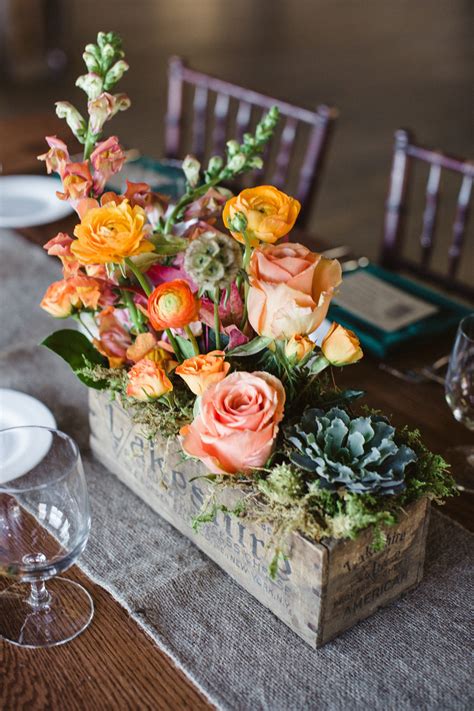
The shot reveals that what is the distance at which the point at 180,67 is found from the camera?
209 cm

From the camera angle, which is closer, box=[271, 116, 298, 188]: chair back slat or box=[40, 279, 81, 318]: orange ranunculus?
box=[40, 279, 81, 318]: orange ranunculus

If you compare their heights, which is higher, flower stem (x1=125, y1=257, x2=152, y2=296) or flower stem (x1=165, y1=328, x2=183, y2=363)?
flower stem (x1=125, y1=257, x2=152, y2=296)

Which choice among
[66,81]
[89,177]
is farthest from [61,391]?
[66,81]

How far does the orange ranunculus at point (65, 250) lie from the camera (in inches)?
33.9

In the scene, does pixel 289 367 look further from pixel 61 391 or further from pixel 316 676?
pixel 61 391

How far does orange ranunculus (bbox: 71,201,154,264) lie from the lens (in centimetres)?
76

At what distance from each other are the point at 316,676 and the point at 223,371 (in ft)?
0.96

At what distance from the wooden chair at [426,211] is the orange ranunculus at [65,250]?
36.0 inches

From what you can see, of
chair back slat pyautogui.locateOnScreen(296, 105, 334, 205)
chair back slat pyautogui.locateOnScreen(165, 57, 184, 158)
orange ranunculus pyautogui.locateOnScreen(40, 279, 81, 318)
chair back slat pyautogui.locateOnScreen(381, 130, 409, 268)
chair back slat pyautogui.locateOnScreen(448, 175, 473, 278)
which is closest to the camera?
orange ranunculus pyautogui.locateOnScreen(40, 279, 81, 318)

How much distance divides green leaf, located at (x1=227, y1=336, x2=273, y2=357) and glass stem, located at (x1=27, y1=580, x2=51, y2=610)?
303 millimetres

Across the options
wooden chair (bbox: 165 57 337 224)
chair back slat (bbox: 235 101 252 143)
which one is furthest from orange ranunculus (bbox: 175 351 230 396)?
chair back slat (bbox: 235 101 252 143)

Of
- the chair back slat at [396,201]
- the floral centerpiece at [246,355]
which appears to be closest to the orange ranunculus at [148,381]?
the floral centerpiece at [246,355]

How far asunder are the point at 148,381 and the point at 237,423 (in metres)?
0.13

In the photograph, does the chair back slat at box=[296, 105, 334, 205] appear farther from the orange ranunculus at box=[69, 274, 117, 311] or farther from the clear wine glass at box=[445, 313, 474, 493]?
the orange ranunculus at box=[69, 274, 117, 311]
